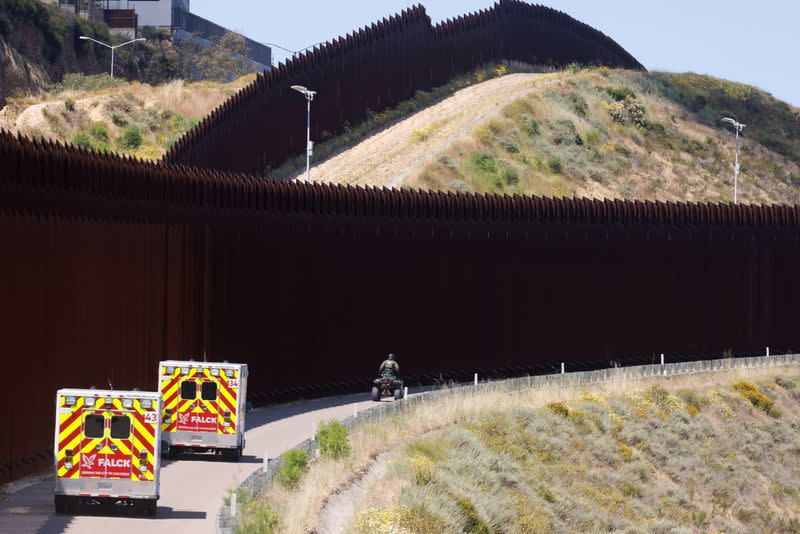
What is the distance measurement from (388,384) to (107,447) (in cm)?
1681

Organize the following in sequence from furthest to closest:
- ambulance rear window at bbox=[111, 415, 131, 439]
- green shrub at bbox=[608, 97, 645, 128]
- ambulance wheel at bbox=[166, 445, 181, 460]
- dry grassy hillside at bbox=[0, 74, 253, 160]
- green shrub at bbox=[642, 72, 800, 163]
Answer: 1. green shrub at bbox=[642, 72, 800, 163]
2. green shrub at bbox=[608, 97, 645, 128]
3. dry grassy hillside at bbox=[0, 74, 253, 160]
4. ambulance wheel at bbox=[166, 445, 181, 460]
5. ambulance rear window at bbox=[111, 415, 131, 439]

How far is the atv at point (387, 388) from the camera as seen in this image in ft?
121

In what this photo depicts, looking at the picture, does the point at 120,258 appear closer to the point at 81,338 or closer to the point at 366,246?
the point at 81,338

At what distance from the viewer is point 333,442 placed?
84.4ft

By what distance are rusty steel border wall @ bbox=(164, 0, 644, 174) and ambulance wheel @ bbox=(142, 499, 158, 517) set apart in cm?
4752

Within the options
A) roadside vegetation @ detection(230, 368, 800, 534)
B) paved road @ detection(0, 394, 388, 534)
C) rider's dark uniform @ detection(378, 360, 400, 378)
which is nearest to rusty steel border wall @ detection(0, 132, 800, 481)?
paved road @ detection(0, 394, 388, 534)

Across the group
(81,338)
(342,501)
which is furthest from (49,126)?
(342,501)

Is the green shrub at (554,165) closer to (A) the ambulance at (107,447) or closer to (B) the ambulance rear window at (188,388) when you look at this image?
(B) the ambulance rear window at (188,388)

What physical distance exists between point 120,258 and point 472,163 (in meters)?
58.7

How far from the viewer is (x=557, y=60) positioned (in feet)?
379

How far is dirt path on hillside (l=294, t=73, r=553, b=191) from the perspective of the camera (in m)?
83.3

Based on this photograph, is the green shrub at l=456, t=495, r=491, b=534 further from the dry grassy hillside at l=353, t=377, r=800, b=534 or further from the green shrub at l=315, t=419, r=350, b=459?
the green shrub at l=315, t=419, r=350, b=459

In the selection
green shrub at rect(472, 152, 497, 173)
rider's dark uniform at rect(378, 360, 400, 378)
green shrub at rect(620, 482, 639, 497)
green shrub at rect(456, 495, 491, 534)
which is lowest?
green shrub at rect(620, 482, 639, 497)

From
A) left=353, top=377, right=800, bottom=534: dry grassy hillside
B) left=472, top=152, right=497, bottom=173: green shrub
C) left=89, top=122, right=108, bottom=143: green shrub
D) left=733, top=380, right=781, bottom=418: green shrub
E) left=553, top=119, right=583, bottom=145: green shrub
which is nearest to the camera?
left=353, top=377, right=800, bottom=534: dry grassy hillside
